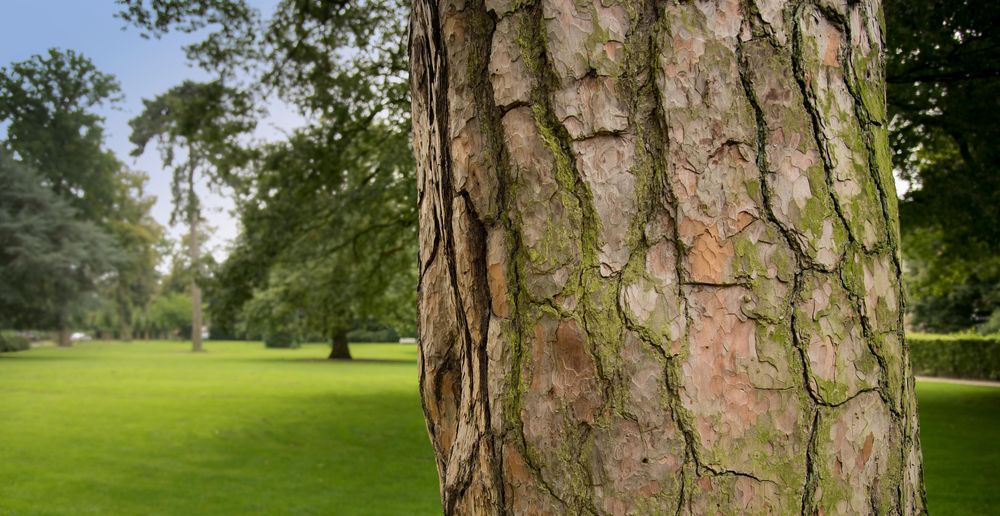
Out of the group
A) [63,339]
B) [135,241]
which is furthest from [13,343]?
[135,241]

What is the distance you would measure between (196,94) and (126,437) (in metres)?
5.22

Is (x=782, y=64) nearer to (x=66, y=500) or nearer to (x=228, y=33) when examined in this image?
(x=66, y=500)

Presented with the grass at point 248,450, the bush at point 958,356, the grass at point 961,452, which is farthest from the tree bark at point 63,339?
the grass at point 961,452

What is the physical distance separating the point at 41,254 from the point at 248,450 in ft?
92.6

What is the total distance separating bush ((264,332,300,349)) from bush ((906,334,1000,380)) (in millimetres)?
35250

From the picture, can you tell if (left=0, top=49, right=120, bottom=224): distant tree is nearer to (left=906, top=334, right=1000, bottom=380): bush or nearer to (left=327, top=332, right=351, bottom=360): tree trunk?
(left=327, top=332, right=351, bottom=360): tree trunk

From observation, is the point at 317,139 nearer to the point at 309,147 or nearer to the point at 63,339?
the point at 309,147

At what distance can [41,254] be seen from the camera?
33.2 meters

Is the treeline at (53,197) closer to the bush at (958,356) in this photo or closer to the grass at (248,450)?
the grass at (248,450)

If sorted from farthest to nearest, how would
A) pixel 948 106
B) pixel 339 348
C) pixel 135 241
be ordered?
pixel 135 241, pixel 339 348, pixel 948 106

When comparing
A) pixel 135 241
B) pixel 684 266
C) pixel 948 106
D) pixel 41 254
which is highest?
pixel 135 241

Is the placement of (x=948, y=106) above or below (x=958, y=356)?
above

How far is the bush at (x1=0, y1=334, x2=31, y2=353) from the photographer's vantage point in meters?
38.1

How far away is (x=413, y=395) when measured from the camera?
58.2ft
